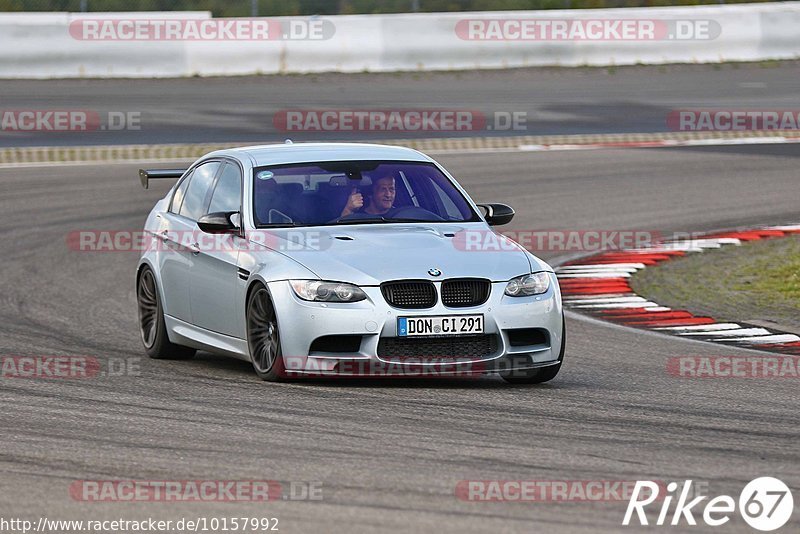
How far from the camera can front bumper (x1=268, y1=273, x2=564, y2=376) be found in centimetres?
861

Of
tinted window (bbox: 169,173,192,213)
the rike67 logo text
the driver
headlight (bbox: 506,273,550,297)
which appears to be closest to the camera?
the rike67 logo text

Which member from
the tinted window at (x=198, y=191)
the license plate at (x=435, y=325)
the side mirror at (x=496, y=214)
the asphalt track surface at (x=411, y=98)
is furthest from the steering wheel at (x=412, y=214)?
the asphalt track surface at (x=411, y=98)

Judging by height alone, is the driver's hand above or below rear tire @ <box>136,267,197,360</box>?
above

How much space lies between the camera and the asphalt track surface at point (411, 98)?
23797 mm

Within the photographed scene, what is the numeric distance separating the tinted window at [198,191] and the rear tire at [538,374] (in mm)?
2497

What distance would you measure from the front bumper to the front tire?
105 millimetres

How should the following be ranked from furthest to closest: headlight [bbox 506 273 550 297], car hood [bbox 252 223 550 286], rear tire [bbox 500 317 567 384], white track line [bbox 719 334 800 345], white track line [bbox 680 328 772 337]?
white track line [bbox 680 328 772 337], white track line [bbox 719 334 800 345], rear tire [bbox 500 317 567 384], headlight [bbox 506 273 550 297], car hood [bbox 252 223 550 286]

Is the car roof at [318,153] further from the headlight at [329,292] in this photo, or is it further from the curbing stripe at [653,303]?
the curbing stripe at [653,303]

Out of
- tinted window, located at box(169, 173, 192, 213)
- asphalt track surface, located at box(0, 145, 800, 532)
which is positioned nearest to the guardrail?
asphalt track surface, located at box(0, 145, 800, 532)

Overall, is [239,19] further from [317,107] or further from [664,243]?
[664,243]

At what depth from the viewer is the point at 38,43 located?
88.9 feet

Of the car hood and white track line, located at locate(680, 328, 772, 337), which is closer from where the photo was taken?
the car hood

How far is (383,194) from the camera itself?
32.3 feet

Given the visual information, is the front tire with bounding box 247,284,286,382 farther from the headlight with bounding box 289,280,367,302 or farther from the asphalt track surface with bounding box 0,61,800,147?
the asphalt track surface with bounding box 0,61,800,147
